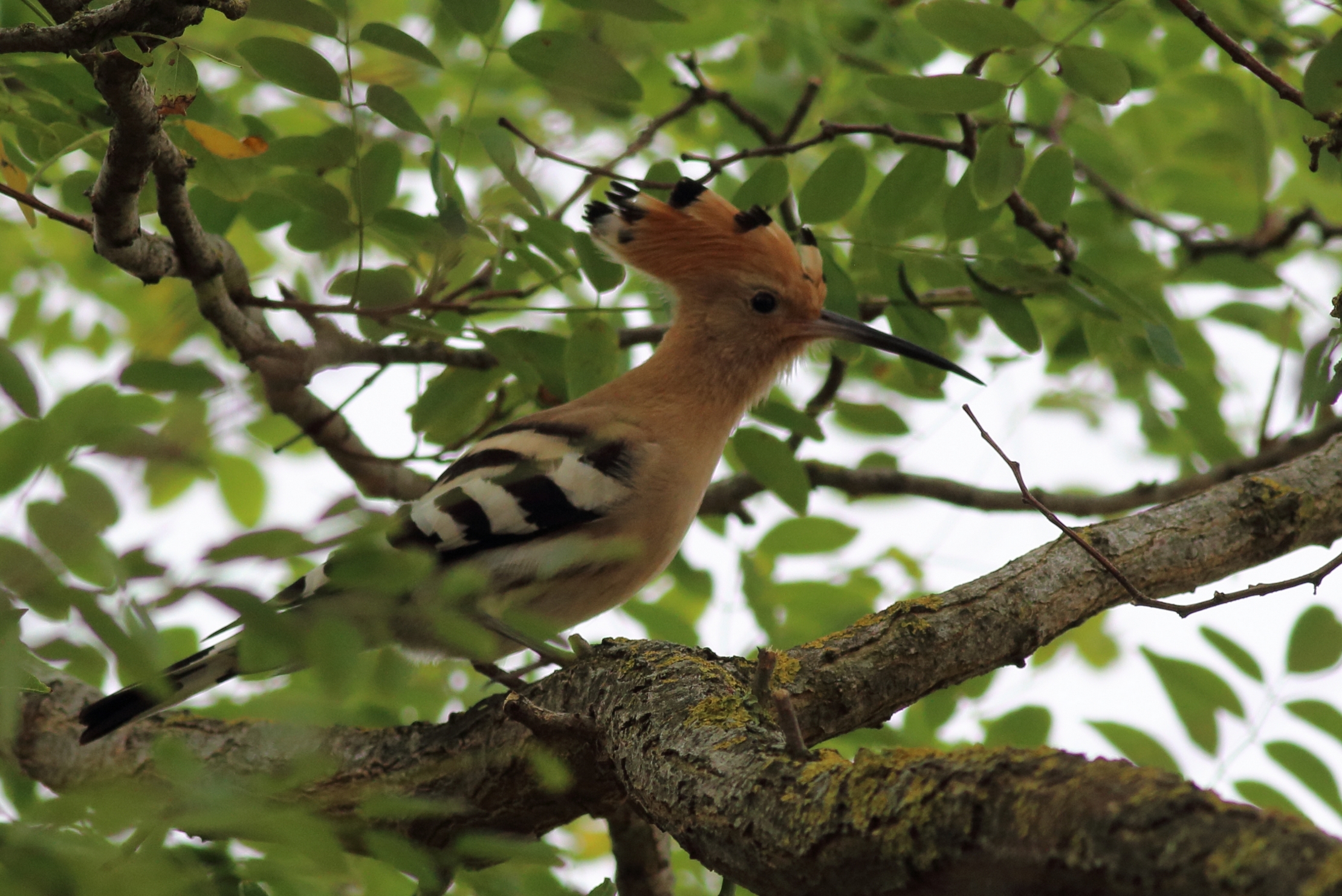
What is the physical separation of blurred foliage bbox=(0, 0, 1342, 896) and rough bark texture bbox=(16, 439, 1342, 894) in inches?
6.7

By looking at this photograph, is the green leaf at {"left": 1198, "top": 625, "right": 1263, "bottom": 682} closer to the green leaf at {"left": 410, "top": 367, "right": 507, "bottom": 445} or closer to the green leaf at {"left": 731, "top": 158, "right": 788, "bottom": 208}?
the green leaf at {"left": 731, "top": 158, "right": 788, "bottom": 208}

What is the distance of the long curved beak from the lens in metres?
2.62

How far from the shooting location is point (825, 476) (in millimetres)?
3018

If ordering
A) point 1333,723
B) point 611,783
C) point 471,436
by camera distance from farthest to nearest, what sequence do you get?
point 471,436, point 1333,723, point 611,783


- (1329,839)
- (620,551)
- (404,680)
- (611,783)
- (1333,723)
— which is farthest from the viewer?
(1333,723)

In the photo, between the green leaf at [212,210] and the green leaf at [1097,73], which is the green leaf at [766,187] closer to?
the green leaf at [1097,73]

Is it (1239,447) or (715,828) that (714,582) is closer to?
(1239,447)

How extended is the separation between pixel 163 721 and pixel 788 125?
198 cm

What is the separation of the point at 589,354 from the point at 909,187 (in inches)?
29.7

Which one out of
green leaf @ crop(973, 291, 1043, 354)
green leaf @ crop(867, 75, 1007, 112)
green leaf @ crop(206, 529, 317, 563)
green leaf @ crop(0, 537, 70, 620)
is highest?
green leaf @ crop(867, 75, 1007, 112)

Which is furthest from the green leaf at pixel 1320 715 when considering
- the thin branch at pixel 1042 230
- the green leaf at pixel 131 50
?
the green leaf at pixel 131 50

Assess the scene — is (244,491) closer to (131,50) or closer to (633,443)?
(633,443)

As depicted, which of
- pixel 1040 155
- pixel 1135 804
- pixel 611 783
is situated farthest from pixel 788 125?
pixel 1135 804

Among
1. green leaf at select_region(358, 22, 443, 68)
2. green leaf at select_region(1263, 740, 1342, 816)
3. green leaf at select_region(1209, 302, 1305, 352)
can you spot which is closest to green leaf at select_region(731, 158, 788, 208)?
green leaf at select_region(358, 22, 443, 68)
